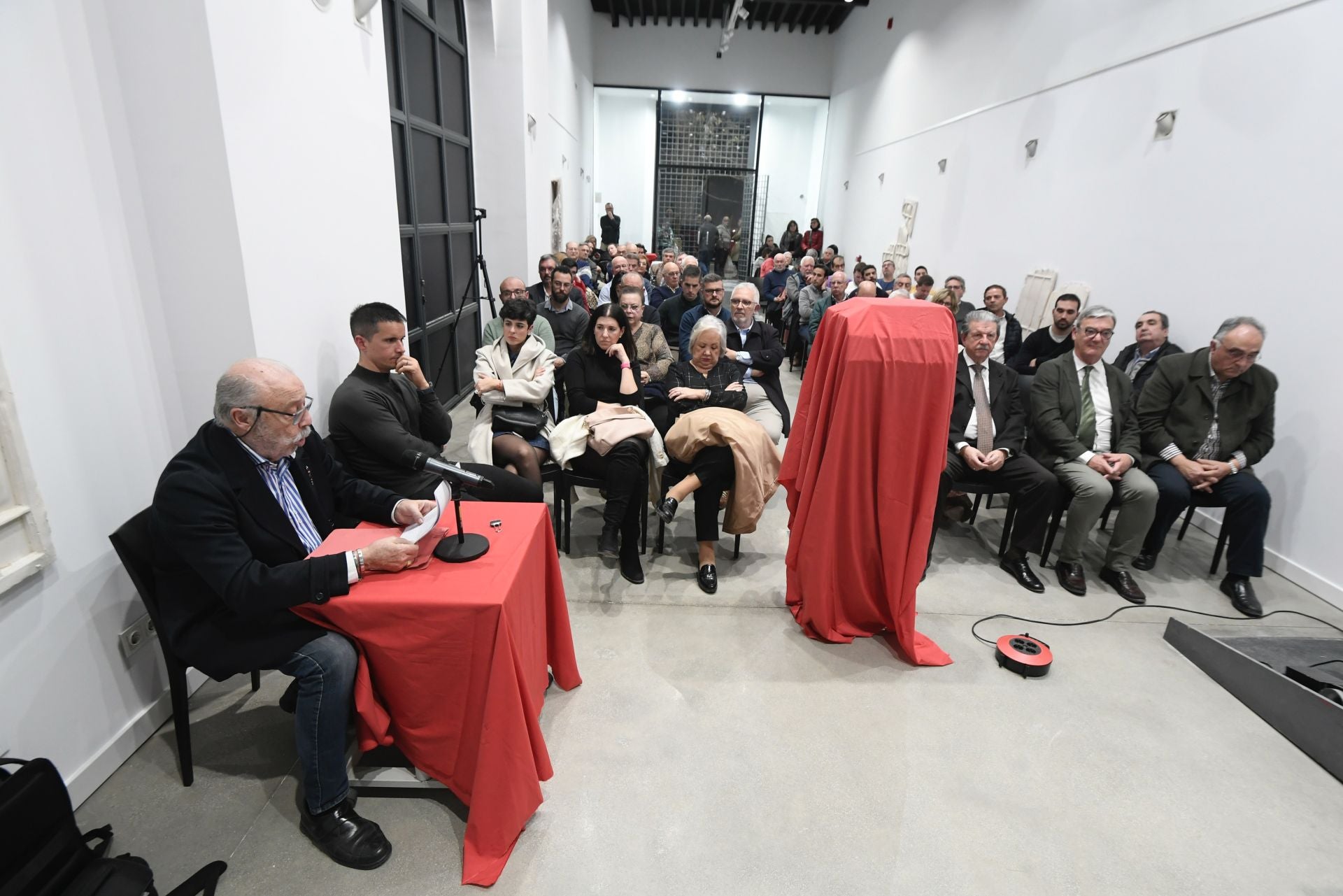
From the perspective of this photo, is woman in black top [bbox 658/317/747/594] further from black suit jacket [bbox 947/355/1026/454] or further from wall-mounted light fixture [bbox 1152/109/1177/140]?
wall-mounted light fixture [bbox 1152/109/1177/140]

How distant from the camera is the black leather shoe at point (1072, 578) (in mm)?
3324

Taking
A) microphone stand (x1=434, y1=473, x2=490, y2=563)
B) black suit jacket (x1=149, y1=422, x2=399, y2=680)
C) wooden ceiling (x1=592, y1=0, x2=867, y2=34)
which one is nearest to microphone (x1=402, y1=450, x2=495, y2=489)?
microphone stand (x1=434, y1=473, x2=490, y2=563)

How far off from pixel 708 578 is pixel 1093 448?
222cm

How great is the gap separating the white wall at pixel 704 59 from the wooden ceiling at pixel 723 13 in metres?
0.14

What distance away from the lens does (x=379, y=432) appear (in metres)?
2.53

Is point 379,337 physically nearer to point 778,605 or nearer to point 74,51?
point 74,51

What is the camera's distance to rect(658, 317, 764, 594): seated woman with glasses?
125 inches

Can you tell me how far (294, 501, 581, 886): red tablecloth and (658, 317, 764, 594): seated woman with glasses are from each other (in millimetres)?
1384

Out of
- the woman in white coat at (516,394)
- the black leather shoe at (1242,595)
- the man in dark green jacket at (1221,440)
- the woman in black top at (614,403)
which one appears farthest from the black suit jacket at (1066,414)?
the woman in white coat at (516,394)

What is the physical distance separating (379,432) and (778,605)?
6.13 feet

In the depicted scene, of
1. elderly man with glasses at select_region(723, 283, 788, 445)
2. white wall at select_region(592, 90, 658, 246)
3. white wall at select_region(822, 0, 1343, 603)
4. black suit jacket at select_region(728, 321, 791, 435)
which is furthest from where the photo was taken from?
white wall at select_region(592, 90, 658, 246)

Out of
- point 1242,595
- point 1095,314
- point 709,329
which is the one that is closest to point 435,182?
point 709,329

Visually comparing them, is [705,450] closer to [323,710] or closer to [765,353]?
[765,353]

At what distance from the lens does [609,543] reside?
11.0ft
